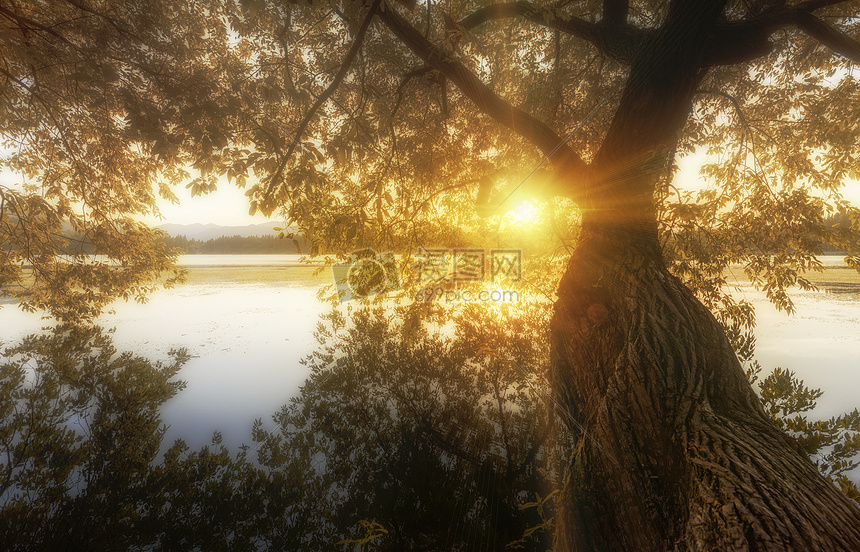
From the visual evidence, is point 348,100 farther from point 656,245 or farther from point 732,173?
point 732,173

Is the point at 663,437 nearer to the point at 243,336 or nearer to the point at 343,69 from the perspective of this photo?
the point at 343,69

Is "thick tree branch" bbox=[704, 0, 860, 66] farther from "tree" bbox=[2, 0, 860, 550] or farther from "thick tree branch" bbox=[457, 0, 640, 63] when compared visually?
"thick tree branch" bbox=[457, 0, 640, 63]

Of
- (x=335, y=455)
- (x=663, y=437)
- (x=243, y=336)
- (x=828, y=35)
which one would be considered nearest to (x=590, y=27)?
(x=828, y=35)

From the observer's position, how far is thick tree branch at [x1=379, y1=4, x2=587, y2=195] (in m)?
3.22

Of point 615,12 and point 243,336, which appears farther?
point 243,336

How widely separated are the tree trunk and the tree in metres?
0.01

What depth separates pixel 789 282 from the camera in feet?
15.2

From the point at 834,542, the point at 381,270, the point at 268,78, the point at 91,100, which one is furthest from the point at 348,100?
the point at 834,542

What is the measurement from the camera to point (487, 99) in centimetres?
345

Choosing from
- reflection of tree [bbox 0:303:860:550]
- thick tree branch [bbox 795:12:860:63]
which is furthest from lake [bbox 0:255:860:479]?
thick tree branch [bbox 795:12:860:63]

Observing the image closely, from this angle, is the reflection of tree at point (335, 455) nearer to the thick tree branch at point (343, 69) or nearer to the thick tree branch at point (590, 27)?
the thick tree branch at point (343, 69)

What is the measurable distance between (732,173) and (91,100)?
11.2 meters

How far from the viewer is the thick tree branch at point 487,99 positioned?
3.22m

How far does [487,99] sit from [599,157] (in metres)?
1.46
